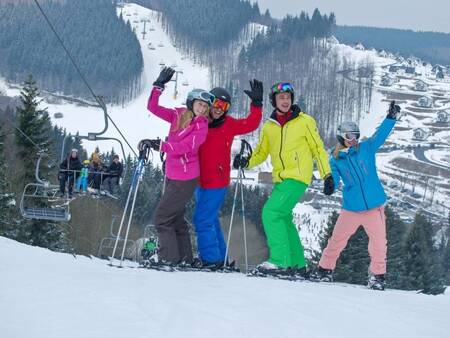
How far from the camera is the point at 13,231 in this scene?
22969 mm

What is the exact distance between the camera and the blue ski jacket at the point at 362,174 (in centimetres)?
624

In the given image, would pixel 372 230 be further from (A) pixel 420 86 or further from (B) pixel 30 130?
(A) pixel 420 86

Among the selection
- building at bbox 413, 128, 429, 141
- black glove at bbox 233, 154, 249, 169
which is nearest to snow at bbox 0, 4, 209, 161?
building at bbox 413, 128, 429, 141

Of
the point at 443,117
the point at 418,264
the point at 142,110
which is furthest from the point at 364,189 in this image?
the point at 443,117

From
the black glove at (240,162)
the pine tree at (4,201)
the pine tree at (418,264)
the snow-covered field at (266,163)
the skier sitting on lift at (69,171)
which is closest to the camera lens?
the black glove at (240,162)

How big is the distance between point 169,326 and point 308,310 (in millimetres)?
1012

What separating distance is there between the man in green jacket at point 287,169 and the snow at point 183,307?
0.72 m

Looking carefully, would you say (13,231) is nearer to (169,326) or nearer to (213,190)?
(213,190)

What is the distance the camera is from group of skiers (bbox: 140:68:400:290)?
5.89m

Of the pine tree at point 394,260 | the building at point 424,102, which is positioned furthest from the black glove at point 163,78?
the building at point 424,102

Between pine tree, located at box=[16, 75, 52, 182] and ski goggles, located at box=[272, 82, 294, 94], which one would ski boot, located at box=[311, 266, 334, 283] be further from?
pine tree, located at box=[16, 75, 52, 182]

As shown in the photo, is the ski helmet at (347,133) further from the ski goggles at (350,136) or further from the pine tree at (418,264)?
the pine tree at (418,264)

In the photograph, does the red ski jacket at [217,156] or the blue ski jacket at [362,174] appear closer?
the red ski jacket at [217,156]

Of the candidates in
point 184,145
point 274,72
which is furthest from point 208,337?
point 274,72
